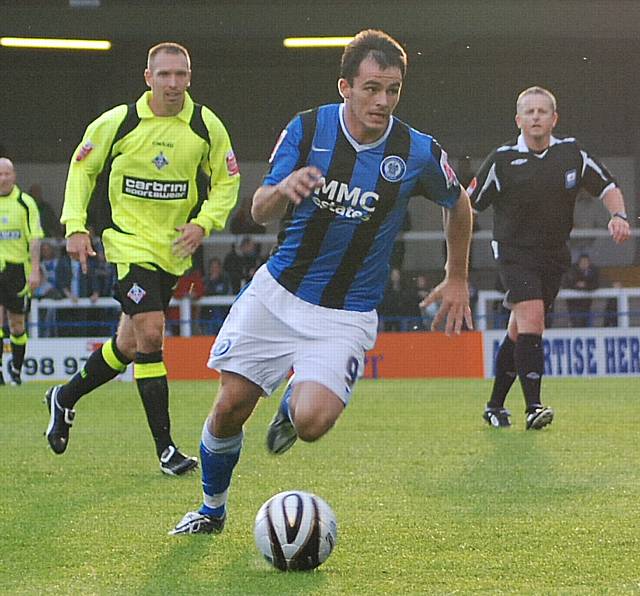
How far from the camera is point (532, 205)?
969cm

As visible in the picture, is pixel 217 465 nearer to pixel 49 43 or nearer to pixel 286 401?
pixel 286 401

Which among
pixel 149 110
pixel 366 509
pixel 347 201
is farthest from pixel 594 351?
pixel 347 201

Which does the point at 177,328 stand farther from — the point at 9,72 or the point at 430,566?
the point at 430,566

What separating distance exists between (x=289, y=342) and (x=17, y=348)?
11.1 m

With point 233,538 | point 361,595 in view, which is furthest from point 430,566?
point 233,538

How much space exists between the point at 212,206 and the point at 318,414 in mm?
2898

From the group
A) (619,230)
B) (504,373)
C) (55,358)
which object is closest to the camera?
(619,230)

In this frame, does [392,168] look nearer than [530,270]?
Yes

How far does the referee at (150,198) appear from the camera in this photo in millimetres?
7332

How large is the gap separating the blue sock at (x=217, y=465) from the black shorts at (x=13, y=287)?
10647 mm

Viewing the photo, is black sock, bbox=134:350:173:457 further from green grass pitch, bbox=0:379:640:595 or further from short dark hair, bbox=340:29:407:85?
short dark hair, bbox=340:29:407:85

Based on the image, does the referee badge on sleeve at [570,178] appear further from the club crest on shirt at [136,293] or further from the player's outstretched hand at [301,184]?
the player's outstretched hand at [301,184]

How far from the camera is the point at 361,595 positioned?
4.09m

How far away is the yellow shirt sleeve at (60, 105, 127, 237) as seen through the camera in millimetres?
7316
